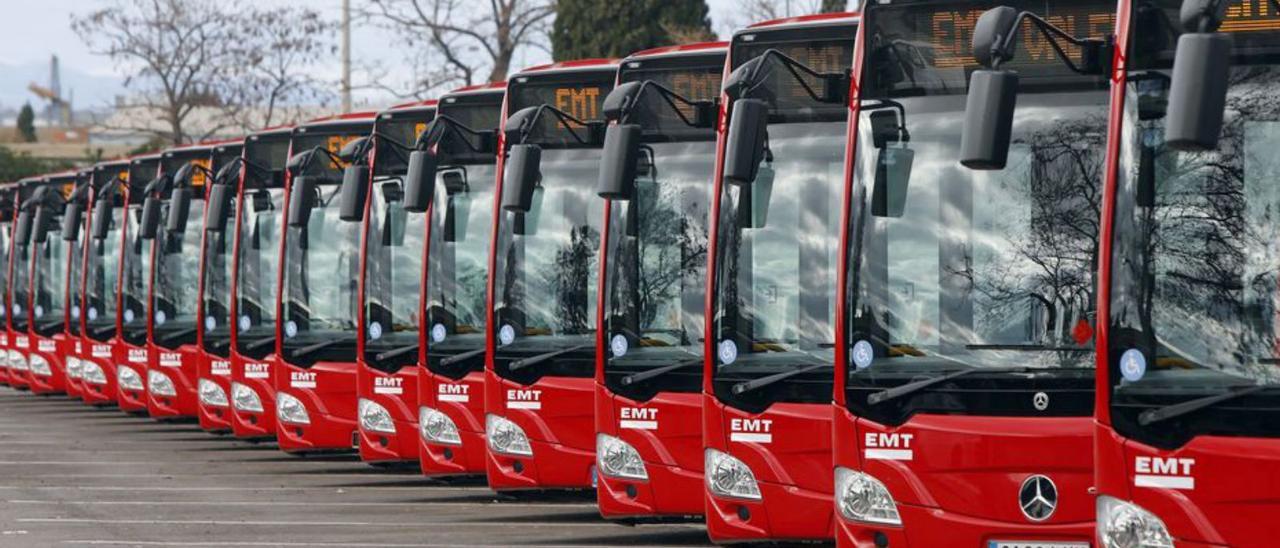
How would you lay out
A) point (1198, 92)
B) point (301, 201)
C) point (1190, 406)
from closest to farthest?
point (1198, 92) → point (1190, 406) → point (301, 201)

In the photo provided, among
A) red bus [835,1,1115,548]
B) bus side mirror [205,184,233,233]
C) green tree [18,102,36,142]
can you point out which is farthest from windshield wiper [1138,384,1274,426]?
green tree [18,102,36,142]

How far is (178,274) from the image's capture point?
25.9 metres

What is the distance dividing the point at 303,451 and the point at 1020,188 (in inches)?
464

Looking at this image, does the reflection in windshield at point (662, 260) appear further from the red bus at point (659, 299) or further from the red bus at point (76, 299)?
the red bus at point (76, 299)

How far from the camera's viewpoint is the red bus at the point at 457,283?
1711 centimetres

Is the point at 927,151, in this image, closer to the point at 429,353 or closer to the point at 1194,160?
the point at 1194,160

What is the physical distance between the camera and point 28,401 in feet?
120

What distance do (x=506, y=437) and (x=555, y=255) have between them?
3.83 ft

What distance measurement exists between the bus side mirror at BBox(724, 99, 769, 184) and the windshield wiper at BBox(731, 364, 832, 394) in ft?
5.01

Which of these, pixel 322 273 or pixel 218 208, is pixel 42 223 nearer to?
pixel 218 208

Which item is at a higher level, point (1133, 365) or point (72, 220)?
point (1133, 365)

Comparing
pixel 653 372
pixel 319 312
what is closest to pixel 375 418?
pixel 319 312

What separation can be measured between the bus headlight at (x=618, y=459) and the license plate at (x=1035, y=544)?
3.87 m

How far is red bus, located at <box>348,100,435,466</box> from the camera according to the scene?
60.8 feet
